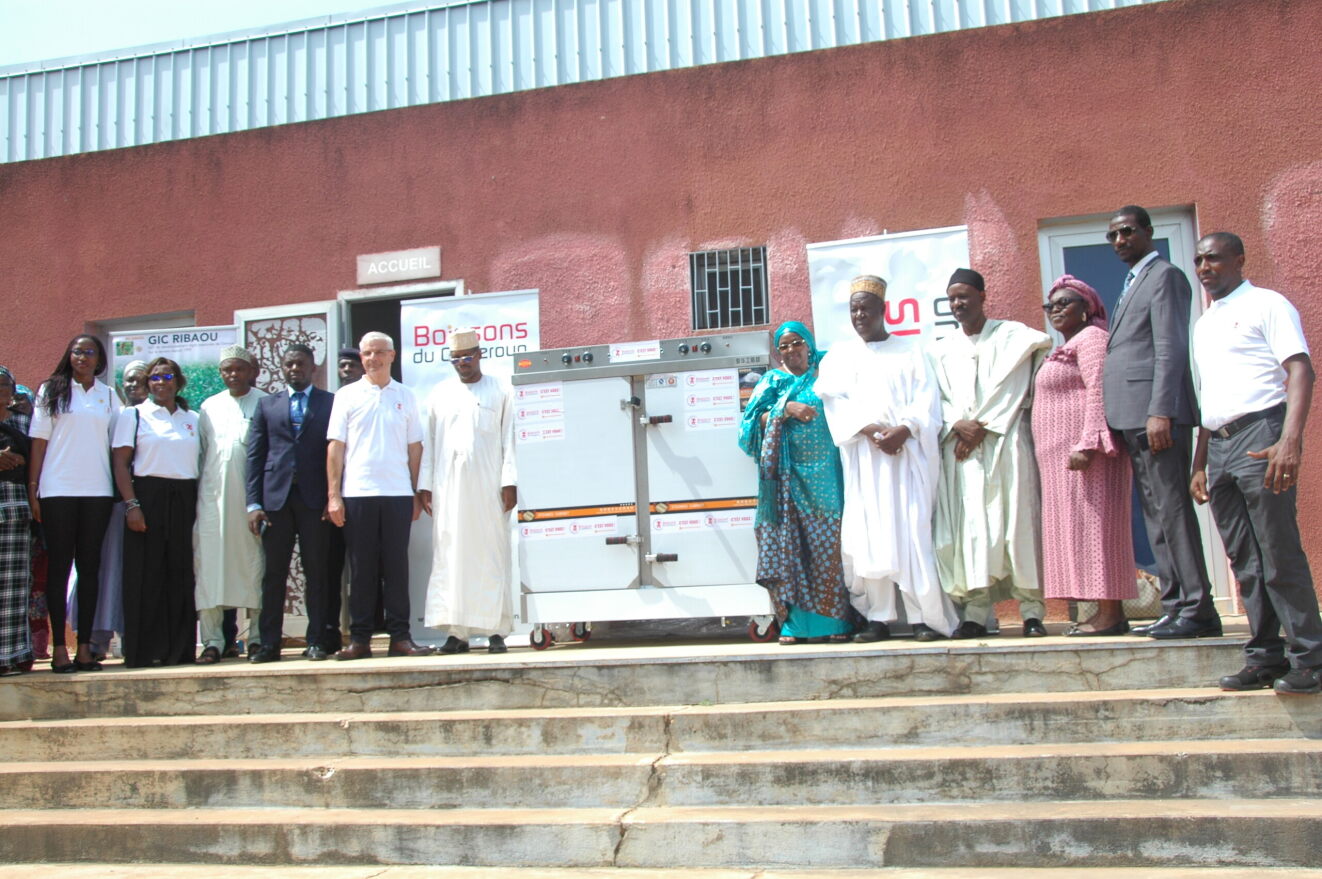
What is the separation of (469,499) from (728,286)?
248 cm

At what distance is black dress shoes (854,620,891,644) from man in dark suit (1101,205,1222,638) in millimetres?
1221

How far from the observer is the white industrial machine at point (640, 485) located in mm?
6379

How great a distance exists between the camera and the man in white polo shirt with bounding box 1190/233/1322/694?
4.46 metres

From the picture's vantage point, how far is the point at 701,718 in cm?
503

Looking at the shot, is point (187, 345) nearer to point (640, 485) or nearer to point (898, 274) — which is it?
point (640, 485)

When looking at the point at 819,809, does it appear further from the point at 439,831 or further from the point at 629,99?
the point at 629,99

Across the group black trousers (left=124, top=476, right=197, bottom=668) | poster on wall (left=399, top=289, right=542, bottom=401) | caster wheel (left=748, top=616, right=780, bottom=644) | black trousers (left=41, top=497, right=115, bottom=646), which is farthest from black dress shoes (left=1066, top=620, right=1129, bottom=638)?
black trousers (left=41, top=497, right=115, bottom=646)

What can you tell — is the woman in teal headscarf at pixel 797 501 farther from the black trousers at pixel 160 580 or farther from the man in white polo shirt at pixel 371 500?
the black trousers at pixel 160 580

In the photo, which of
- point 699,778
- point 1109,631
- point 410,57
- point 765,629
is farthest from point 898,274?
point 410,57

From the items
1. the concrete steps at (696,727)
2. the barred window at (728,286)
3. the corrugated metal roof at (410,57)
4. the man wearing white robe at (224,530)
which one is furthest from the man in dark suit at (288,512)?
the corrugated metal roof at (410,57)

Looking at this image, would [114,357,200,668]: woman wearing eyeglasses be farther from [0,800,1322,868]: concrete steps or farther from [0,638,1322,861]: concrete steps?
[0,800,1322,868]: concrete steps

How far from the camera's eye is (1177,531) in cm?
512

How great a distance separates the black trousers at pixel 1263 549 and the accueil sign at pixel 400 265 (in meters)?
5.55

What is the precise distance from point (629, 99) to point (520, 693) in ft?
15.1
